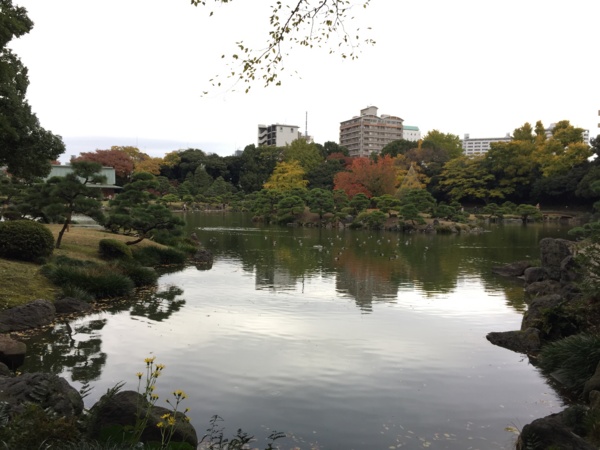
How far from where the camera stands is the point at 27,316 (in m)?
8.03

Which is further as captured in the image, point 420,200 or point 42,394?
point 420,200

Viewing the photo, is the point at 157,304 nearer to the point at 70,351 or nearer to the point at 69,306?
the point at 69,306

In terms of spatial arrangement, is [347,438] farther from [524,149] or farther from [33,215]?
[524,149]

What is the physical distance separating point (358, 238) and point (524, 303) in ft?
50.6

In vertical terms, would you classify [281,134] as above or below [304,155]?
above

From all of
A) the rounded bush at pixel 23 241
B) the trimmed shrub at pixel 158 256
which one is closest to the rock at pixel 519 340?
the rounded bush at pixel 23 241

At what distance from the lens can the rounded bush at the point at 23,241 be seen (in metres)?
11.1

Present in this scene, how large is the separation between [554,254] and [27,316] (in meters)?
12.2

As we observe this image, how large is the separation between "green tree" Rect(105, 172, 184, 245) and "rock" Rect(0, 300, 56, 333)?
22.9 feet

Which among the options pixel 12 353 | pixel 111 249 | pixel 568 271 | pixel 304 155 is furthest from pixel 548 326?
pixel 304 155

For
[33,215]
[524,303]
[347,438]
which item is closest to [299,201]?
[33,215]

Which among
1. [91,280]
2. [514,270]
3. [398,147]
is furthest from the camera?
[398,147]

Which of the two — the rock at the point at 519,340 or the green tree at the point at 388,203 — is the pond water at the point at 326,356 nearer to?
the rock at the point at 519,340

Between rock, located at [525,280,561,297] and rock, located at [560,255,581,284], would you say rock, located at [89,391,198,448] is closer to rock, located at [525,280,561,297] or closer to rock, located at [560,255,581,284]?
rock, located at [525,280,561,297]
